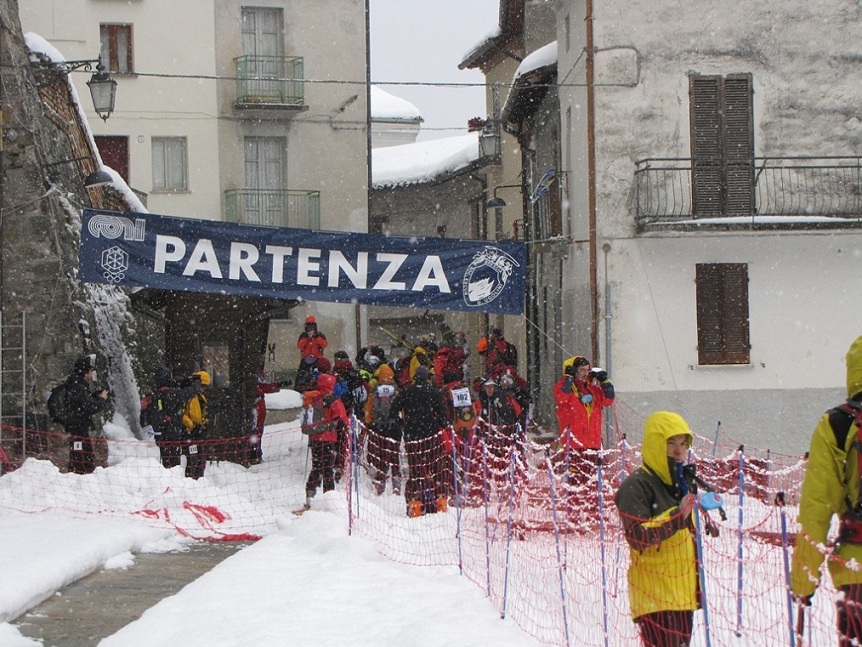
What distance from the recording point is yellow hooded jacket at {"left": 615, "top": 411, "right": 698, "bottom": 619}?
584cm

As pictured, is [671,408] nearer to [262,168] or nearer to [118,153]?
[262,168]

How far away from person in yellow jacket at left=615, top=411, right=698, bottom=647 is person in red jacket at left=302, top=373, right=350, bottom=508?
771 cm

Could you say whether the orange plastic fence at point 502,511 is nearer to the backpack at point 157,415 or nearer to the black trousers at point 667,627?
the black trousers at point 667,627

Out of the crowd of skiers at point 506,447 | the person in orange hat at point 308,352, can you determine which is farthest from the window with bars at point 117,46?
the person in orange hat at point 308,352

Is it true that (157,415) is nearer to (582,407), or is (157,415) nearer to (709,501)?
(582,407)

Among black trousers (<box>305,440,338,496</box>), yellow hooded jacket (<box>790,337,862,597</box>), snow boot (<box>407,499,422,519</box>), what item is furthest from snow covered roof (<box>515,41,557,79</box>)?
yellow hooded jacket (<box>790,337,862,597</box>)

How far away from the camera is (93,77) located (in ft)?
51.5

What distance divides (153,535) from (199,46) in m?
19.7

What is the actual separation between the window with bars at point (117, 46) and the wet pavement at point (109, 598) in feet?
66.9

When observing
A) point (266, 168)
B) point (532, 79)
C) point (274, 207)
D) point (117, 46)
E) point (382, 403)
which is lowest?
point (382, 403)

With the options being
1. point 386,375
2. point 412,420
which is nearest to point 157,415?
point 386,375

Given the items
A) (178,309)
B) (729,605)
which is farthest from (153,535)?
(178,309)

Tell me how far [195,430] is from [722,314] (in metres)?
8.47

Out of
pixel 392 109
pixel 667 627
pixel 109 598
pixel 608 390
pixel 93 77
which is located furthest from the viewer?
pixel 392 109
